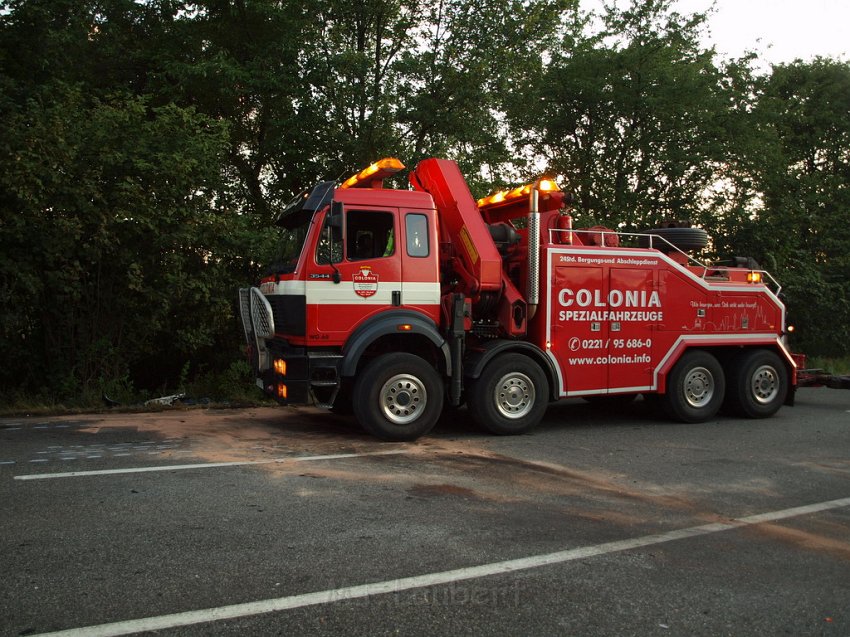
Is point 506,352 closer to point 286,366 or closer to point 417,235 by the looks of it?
point 417,235

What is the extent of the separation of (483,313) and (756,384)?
14.8ft

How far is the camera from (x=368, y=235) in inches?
327

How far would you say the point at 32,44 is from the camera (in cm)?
1456

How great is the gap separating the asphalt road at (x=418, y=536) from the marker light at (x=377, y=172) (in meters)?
3.15

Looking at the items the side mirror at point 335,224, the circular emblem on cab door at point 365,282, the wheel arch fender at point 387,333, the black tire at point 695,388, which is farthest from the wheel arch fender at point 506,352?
the side mirror at point 335,224

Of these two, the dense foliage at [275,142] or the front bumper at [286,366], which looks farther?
the dense foliage at [275,142]

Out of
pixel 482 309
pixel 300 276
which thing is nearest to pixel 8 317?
pixel 300 276

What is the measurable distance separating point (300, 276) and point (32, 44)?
1062 centimetres

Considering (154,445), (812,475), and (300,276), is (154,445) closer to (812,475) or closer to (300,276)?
(300,276)

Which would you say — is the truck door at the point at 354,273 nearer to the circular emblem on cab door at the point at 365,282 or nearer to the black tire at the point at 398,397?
the circular emblem on cab door at the point at 365,282

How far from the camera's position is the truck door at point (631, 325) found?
9445 millimetres

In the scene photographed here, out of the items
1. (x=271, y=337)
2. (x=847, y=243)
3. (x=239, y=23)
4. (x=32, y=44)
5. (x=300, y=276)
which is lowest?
(x=271, y=337)

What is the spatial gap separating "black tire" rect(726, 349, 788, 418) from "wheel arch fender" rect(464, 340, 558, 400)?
10.3 ft

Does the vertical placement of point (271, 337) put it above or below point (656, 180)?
below
